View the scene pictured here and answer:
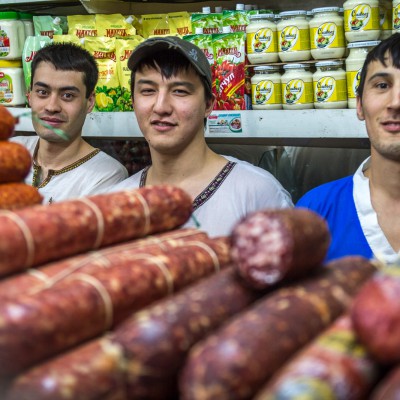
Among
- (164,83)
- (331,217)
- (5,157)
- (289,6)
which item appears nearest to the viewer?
(5,157)

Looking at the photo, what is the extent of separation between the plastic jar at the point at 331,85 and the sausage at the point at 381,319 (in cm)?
179

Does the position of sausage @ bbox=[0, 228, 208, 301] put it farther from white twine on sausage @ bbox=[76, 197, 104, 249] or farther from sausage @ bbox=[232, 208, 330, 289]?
sausage @ bbox=[232, 208, 330, 289]

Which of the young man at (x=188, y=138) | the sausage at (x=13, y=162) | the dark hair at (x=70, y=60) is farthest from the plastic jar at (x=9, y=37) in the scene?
the sausage at (x=13, y=162)

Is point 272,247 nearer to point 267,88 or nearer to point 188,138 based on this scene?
point 188,138

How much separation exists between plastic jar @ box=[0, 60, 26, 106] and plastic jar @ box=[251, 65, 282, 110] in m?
1.36

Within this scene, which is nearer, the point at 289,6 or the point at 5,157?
the point at 5,157

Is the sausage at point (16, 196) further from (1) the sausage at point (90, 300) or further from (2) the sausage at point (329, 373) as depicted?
(2) the sausage at point (329, 373)

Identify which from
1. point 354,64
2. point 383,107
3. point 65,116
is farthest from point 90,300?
point 65,116

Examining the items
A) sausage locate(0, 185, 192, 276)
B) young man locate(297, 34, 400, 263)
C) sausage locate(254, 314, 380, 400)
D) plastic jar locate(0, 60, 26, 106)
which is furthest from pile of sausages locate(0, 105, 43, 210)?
plastic jar locate(0, 60, 26, 106)

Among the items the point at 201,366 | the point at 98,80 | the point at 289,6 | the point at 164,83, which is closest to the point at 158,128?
the point at 164,83

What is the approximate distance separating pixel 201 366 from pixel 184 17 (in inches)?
100

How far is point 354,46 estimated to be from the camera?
2.50 metres

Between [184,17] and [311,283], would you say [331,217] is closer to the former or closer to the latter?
[311,283]

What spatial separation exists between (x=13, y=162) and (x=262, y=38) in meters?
1.50
